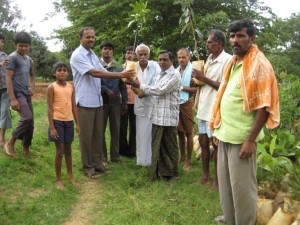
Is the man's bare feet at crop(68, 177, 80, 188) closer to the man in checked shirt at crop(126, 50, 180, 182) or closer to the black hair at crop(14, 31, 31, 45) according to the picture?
the man in checked shirt at crop(126, 50, 180, 182)

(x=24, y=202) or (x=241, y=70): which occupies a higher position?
(x=241, y=70)

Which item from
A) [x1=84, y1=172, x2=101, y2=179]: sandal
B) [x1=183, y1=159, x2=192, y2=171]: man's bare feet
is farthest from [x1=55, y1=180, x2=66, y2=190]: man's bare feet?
[x1=183, y1=159, x2=192, y2=171]: man's bare feet

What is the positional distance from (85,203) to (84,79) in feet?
5.61

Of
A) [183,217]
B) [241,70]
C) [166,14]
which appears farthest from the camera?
[166,14]

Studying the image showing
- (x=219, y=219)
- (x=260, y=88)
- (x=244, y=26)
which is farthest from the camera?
(x=219, y=219)

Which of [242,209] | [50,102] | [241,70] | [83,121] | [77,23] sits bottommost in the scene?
[242,209]

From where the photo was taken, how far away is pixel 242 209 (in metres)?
3.23

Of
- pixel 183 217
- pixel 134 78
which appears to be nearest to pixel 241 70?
pixel 183 217

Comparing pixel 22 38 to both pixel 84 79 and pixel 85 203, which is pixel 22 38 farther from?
pixel 85 203

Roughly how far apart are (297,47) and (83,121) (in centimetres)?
3747

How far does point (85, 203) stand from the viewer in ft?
14.7

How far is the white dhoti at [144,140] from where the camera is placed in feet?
18.5

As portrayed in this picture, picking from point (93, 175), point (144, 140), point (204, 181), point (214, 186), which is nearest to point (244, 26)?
point (214, 186)

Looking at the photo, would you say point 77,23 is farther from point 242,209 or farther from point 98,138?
point 242,209
